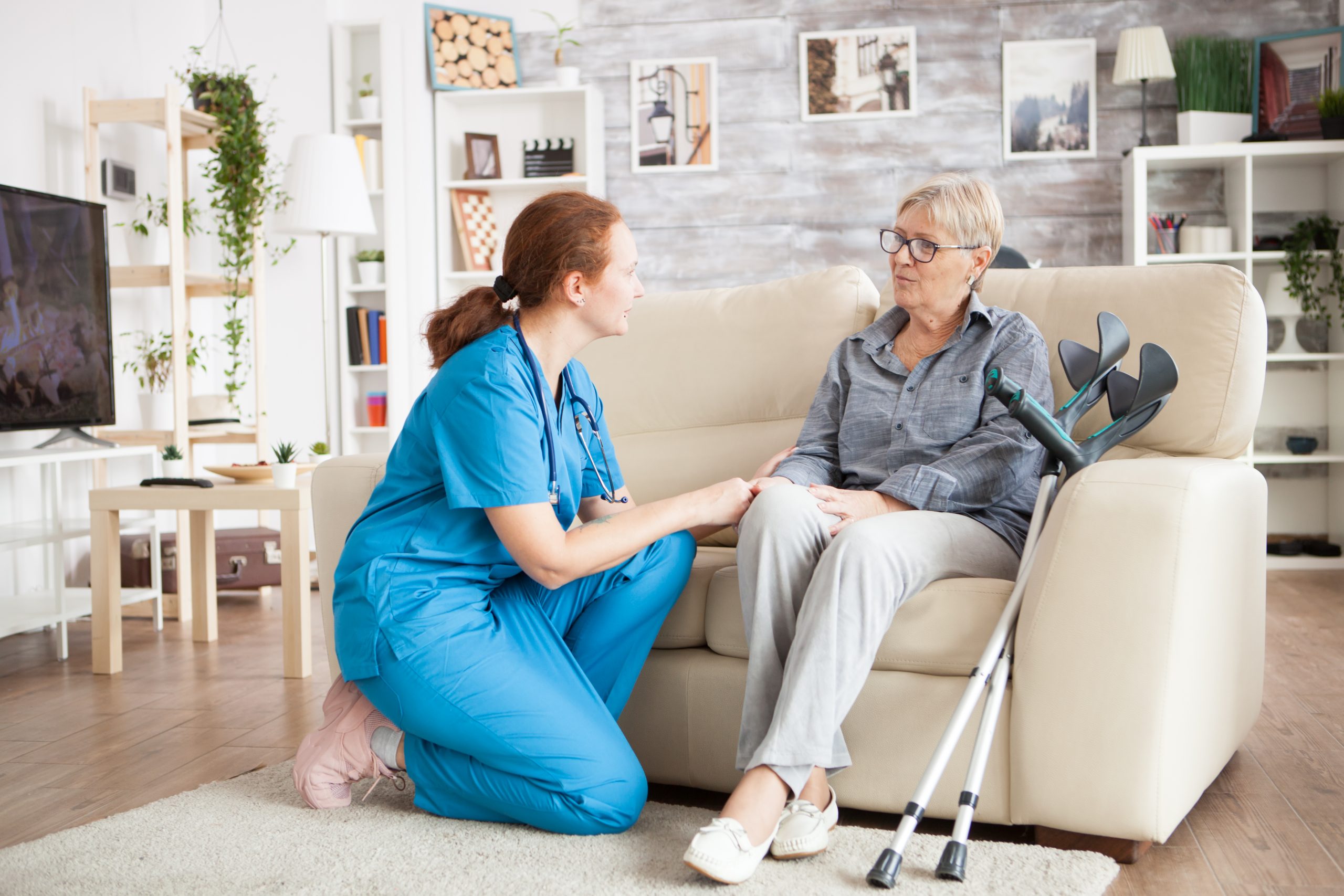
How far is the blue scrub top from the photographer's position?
165 cm

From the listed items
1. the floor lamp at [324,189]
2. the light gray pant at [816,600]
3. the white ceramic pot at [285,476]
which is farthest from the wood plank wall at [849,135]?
the light gray pant at [816,600]

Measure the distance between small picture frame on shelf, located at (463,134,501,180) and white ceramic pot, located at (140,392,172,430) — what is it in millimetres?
1562

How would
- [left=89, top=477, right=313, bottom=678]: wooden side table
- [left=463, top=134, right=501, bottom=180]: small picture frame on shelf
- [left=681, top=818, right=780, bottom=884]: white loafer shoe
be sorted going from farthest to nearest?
[left=463, top=134, right=501, bottom=180]: small picture frame on shelf < [left=89, top=477, right=313, bottom=678]: wooden side table < [left=681, top=818, right=780, bottom=884]: white loafer shoe

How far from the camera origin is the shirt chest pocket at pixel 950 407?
1998mm

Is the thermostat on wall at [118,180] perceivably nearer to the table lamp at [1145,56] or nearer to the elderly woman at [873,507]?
the elderly woman at [873,507]

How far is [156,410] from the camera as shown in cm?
435

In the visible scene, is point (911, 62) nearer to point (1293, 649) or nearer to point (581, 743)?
point (1293, 649)

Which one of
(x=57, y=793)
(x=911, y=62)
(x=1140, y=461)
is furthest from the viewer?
(x=911, y=62)

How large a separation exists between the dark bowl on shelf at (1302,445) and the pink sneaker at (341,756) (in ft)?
12.7

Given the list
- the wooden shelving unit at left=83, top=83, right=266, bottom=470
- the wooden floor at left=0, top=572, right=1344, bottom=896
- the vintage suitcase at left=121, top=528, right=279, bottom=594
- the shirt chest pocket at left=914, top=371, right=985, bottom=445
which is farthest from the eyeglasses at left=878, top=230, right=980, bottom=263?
the vintage suitcase at left=121, top=528, right=279, bottom=594

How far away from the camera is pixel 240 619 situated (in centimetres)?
377

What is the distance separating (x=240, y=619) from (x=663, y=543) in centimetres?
235

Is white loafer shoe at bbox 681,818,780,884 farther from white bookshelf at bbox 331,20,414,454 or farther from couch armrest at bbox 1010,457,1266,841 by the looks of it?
white bookshelf at bbox 331,20,414,454

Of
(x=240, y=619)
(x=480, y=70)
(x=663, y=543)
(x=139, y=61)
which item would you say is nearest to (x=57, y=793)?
(x=663, y=543)
